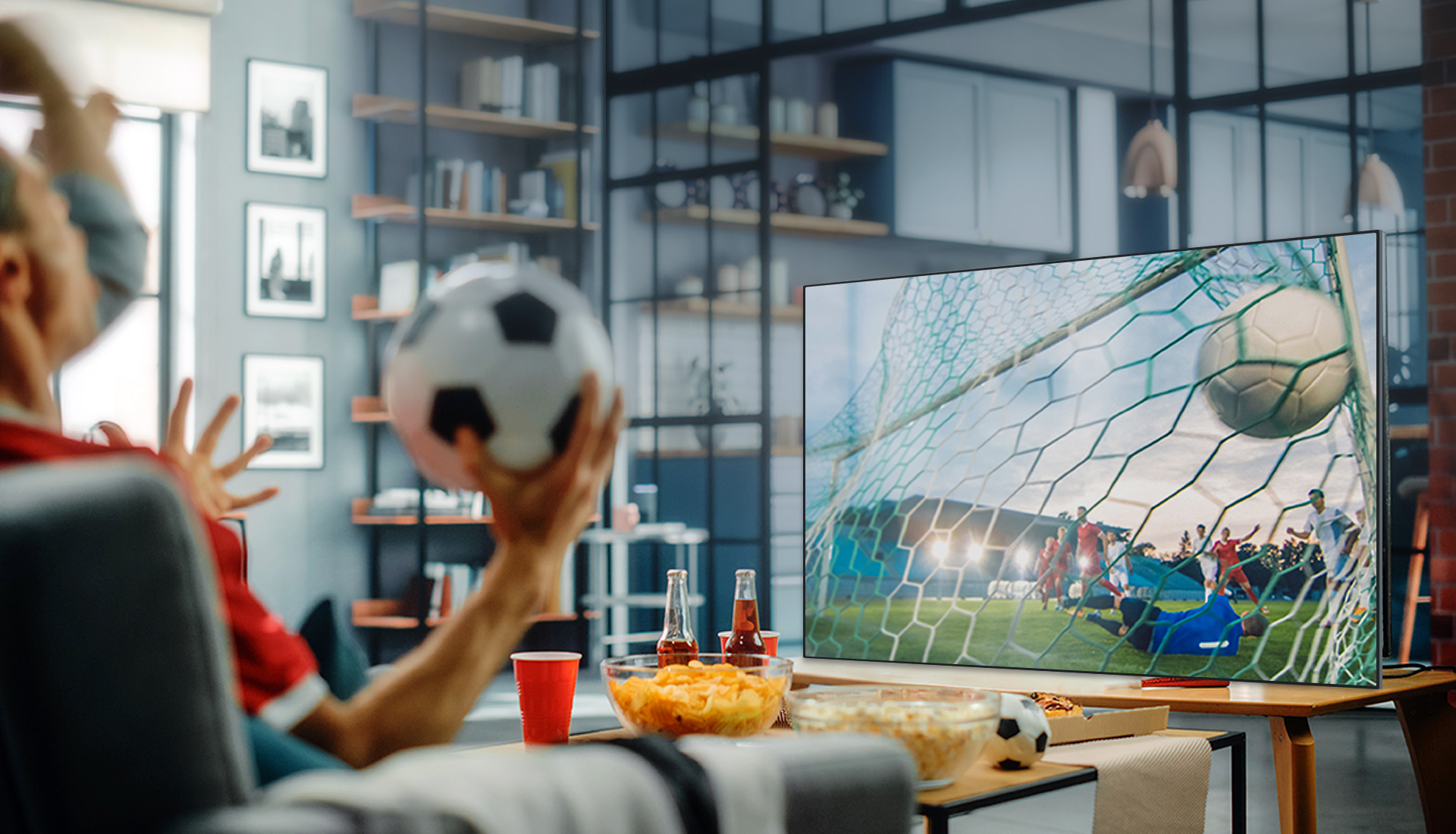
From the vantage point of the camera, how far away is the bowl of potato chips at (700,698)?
65.2 inches

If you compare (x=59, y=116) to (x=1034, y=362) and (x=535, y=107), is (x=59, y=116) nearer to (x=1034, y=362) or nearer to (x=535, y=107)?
(x=1034, y=362)

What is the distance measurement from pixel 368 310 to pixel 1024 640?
440 cm

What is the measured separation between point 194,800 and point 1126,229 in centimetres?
714

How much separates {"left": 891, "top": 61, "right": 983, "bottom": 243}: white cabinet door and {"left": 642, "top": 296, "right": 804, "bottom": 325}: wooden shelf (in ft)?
2.82

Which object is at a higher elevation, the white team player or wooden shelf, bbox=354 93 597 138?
wooden shelf, bbox=354 93 597 138

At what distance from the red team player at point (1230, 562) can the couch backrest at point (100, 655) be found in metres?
2.08

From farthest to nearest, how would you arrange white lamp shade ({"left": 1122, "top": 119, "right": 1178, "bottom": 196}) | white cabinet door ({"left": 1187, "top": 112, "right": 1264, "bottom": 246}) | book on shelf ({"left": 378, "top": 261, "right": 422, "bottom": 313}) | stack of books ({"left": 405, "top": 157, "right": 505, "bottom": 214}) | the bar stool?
stack of books ({"left": 405, "top": 157, "right": 505, "bottom": 214}) < book on shelf ({"left": 378, "top": 261, "right": 422, "bottom": 313}) < white cabinet door ({"left": 1187, "top": 112, "right": 1264, "bottom": 246}) < white lamp shade ({"left": 1122, "top": 119, "right": 1178, "bottom": 196}) < the bar stool

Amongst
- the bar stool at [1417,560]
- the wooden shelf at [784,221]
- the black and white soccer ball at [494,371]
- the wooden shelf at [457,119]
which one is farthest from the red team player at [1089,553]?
the wooden shelf at [457,119]

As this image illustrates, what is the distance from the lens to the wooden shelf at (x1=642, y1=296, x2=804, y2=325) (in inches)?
252


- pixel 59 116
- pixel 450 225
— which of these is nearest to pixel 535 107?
pixel 450 225

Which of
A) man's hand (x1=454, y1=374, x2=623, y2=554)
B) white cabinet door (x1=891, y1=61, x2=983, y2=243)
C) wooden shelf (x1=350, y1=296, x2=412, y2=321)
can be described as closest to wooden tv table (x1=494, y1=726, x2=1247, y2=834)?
man's hand (x1=454, y1=374, x2=623, y2=554)

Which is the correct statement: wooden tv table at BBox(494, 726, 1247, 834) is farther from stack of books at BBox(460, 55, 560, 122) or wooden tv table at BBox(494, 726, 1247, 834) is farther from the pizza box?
stack of books at BBox(460, 55, 560, 122)

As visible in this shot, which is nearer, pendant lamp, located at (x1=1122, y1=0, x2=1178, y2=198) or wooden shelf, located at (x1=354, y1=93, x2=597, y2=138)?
pendant lamp, located at (x1=1122, y1=0, x2=1178, y2=198)

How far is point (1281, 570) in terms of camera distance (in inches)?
94.7
